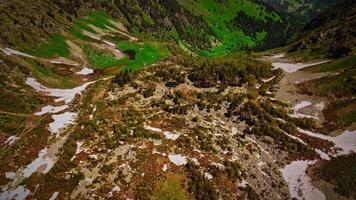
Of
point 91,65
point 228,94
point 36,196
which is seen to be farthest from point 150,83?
point 91,65

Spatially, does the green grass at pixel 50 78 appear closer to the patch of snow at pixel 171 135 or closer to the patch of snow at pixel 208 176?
the patch of snow at pixel 171 135

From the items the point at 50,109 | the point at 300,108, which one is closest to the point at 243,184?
the point at 300,108

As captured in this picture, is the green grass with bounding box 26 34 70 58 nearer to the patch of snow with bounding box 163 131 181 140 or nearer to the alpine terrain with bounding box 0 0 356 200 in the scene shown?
the alpine terrain with bounding box 0 0 356 200

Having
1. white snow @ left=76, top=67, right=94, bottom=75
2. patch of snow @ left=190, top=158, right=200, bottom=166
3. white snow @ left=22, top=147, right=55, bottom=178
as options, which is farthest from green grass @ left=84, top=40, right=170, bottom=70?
patch of snow @ left=190, top=158, right=200, bottom=166

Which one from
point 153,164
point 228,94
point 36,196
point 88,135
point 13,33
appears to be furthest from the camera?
point 13,33

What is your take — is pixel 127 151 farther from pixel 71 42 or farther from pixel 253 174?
pixel 71 42
